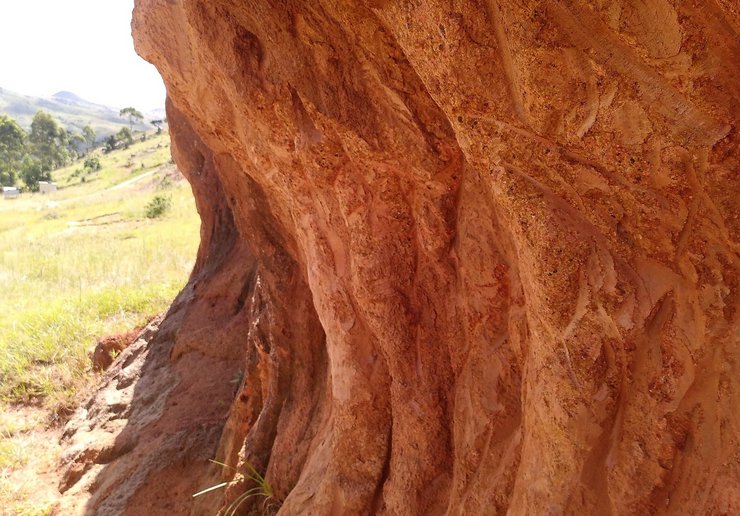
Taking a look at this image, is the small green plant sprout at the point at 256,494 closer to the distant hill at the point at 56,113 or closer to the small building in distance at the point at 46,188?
the small building in distance at the point at 46,188

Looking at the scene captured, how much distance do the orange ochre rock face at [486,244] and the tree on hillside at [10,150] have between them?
37737 mm

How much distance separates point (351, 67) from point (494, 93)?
2.29 feet

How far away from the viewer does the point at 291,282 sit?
10.4 feet

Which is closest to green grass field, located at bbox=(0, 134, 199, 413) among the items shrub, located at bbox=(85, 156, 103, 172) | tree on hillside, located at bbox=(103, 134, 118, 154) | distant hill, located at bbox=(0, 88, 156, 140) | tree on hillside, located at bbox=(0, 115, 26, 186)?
tree on hillside, located at bbox=(0, 115, 26, 186)

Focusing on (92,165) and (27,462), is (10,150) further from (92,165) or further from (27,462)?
(27,462)

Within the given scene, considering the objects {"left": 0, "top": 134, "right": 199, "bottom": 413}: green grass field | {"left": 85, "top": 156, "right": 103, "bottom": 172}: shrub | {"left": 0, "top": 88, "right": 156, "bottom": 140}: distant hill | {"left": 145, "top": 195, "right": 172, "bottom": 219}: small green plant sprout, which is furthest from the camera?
{"left": 0, "top": 88, "right": 156, "bottom": 140}: distant hill

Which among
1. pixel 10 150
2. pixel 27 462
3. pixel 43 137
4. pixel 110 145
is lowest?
pixel 10 150

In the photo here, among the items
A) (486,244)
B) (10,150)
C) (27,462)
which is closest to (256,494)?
(486,244)

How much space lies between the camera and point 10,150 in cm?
3622

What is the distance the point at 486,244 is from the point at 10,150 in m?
41.2

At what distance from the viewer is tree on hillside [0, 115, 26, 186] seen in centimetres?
3497

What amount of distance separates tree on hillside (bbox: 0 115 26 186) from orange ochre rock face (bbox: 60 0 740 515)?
37.7 meters

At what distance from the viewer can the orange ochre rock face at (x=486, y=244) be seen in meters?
1.16

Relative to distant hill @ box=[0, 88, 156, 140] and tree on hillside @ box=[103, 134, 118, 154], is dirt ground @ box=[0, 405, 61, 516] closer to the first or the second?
tree on hillside @ box=[103, 134, 118, 154]
